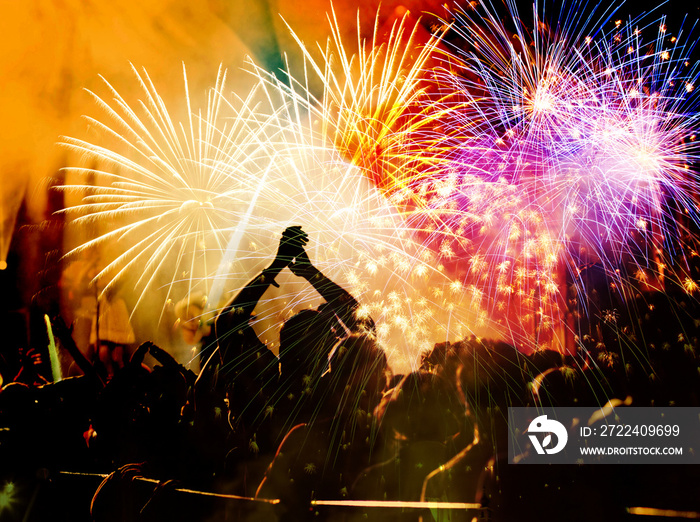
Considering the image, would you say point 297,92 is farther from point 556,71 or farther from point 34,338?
point 34,338

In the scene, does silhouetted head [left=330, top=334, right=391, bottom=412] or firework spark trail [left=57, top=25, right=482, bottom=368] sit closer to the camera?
silhouetted head [left=330, top=334, right=391, bottom=412]

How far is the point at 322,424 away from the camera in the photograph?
4.48 m

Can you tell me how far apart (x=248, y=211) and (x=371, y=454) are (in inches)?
118

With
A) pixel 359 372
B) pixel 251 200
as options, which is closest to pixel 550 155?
pixel 359 372

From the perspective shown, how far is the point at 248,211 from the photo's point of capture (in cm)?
487

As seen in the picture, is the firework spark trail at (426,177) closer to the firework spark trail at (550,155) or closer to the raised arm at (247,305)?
the firework spark trail at (550,155)

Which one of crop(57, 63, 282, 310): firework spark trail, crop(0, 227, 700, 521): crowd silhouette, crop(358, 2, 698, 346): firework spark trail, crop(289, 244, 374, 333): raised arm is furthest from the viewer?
crop(57, 63, 282, 310): firework spark trail

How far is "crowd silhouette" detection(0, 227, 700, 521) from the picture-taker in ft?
14.2

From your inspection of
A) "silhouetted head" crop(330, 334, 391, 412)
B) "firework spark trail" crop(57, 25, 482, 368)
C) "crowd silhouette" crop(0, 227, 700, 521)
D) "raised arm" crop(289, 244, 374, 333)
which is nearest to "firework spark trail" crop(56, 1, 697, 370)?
"firework spark trail" crop(57, 25, 482, 368)

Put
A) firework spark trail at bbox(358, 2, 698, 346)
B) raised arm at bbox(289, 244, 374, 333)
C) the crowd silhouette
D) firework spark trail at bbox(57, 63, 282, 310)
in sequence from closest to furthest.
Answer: the crowd silhouette → firework spark trail at bbox(358, 2, 698, 346) → raised arm at bbox(289, 244, 374, 333) → firework spark trail at bbox(57, 63, 282, 310)

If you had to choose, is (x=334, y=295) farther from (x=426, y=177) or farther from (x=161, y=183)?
(x=161, y=183)

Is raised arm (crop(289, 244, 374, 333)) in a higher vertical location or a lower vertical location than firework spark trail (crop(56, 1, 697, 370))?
lower

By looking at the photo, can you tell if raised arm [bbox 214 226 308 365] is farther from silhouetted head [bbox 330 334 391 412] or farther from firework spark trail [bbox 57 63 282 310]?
silhouetted head [bbox 330 334 391 412]

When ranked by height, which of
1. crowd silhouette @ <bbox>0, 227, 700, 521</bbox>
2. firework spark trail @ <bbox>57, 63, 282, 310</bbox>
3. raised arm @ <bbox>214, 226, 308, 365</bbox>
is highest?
firework spark trail @ <bbox>57, 63, 282, 310</bbox>
